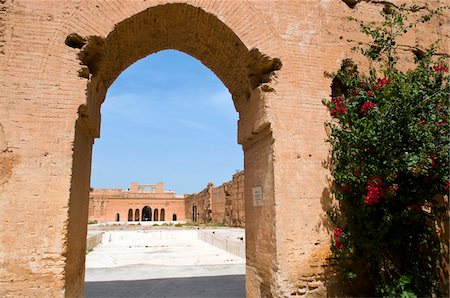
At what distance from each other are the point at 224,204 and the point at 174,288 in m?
14.4

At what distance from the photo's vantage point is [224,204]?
20.6 meters

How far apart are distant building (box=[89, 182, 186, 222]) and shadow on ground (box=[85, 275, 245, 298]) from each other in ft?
106

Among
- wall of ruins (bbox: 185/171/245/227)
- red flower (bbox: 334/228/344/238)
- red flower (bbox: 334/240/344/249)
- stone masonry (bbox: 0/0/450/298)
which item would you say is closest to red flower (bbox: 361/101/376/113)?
stone masonry (bbox: 0/0/450/298)

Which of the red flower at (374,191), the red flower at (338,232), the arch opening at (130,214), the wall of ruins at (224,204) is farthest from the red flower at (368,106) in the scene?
the arch opening at (130,214)

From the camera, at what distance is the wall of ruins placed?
54.7 ft

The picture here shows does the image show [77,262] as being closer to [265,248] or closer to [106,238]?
[265,248]

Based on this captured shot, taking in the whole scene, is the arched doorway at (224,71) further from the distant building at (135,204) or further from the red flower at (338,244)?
the distant building at (135,204)

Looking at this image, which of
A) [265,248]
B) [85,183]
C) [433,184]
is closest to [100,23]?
[85,183]

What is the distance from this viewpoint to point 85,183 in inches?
181

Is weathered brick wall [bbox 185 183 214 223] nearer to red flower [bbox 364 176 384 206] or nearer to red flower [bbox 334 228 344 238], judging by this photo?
red flower [bbox 334 228 344 238]

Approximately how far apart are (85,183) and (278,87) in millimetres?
2673

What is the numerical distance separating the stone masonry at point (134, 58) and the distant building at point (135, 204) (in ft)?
114

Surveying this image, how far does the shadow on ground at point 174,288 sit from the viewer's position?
227 inches

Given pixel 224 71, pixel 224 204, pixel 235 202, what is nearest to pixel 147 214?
pixel 224 204
